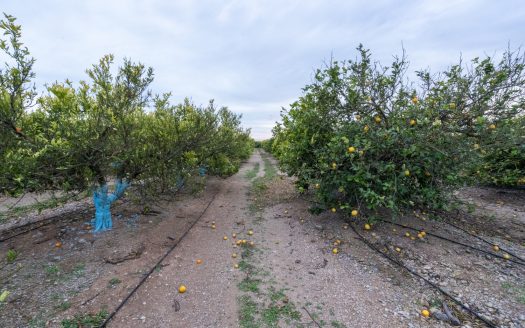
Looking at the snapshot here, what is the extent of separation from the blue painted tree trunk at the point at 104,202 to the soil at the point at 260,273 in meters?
0.25

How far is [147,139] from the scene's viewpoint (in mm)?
5156

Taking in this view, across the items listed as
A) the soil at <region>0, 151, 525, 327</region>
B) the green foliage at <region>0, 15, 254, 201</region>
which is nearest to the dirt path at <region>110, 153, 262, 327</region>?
the soil at <region>0, 151, 525, 327</region>

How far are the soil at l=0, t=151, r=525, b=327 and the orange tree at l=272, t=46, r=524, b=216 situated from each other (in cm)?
107

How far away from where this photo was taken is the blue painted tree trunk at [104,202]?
206 inches

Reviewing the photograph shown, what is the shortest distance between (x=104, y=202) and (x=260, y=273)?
3872 mm

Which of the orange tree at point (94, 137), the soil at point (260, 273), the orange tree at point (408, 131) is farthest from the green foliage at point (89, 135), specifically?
the orange tree at point (408, 131)

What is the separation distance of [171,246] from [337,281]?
3.40 metres

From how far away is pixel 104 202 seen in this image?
5.39m

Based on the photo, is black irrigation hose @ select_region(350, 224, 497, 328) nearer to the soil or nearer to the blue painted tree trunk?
the soil

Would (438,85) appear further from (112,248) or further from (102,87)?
(112,248)

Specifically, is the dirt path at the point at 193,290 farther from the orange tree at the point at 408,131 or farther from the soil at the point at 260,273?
the orange tree at the point at 408,131

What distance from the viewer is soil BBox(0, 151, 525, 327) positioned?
127 inches

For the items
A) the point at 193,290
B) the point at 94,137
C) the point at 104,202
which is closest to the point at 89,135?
the point at 94,137

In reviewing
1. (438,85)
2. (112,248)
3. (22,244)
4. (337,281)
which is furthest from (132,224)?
(438,85)
